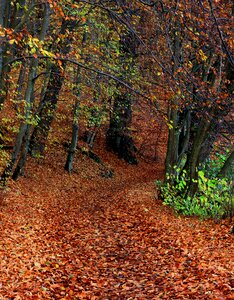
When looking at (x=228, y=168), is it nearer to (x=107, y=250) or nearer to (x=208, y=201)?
(x=208, y=201)

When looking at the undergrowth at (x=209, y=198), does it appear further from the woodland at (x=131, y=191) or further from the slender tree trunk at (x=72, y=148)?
the slender tree trunk at (x=72, y=148)

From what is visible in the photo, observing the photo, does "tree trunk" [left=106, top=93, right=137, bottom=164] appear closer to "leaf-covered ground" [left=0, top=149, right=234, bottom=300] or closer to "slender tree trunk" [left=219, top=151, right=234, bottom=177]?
"leaf-covered ground" [left=0, top=149, right=234, bottom=300]

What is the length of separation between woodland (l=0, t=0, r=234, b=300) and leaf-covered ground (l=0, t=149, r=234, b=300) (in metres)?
0.03

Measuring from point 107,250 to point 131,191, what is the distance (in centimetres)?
710

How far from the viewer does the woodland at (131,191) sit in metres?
6.36

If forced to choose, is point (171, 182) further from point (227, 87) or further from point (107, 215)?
point (227, 87)

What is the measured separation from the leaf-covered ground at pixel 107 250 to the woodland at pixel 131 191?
34mm

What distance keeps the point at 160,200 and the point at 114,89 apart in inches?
215

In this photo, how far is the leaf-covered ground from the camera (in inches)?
236

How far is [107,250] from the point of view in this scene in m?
8.37

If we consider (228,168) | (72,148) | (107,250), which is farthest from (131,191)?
(107,250)

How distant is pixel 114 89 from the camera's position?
15.3 meters

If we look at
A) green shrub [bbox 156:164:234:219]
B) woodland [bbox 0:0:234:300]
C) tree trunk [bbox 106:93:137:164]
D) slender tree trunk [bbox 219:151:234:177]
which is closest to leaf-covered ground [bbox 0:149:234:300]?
woodland [bbox 0:0:234:300]

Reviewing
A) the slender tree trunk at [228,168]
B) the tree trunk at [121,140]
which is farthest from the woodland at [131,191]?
the tree trunk at [121,140]
